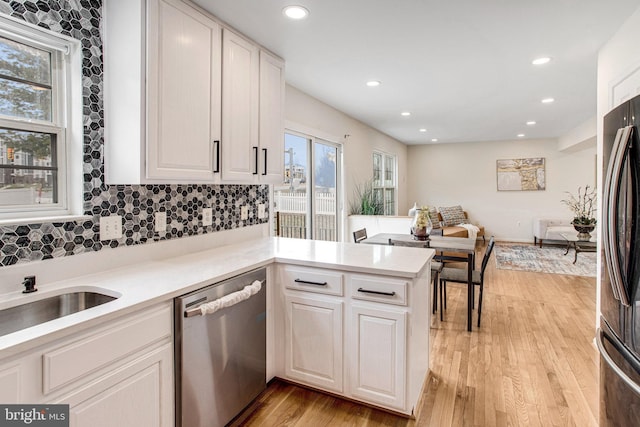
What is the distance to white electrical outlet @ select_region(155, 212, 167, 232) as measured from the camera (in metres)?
2.17

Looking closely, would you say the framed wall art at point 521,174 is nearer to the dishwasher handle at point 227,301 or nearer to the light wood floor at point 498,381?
the light wood floor at point 498,381

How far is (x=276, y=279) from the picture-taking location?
228 cm

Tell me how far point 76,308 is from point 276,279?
1.04 m

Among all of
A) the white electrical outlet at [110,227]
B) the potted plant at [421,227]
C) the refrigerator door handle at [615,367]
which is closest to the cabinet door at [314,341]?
the white electrical outlet at [110,227]

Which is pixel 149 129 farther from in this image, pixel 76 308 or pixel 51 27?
pixel 76 308

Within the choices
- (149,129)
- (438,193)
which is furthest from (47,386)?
(438,193)

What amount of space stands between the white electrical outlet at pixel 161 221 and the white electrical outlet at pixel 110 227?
238mm

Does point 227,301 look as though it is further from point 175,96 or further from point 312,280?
point 175,96

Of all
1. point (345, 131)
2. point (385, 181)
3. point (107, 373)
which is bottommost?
point (107, 373)

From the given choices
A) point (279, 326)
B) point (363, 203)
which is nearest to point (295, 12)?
point (279, 326)

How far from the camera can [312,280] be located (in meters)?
2.16

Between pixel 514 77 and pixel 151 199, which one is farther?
pixel 514 77

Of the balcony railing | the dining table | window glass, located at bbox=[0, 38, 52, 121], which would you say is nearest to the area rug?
the dining table

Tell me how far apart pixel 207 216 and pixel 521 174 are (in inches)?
324
